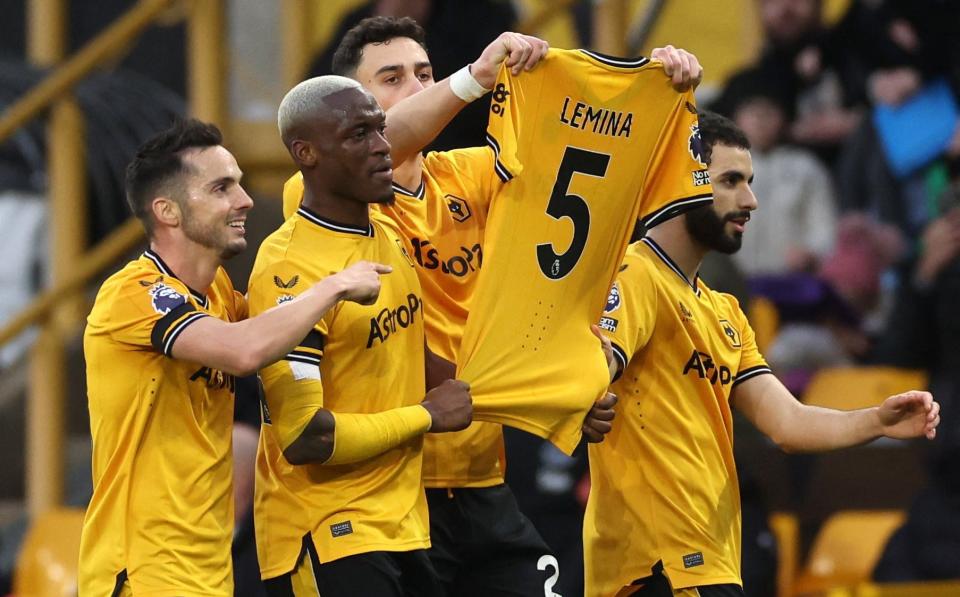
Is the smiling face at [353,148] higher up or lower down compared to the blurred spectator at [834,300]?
lower down

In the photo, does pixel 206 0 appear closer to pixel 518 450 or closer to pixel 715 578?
pixel 518 450

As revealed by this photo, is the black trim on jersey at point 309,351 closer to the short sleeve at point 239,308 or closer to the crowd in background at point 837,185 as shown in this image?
the short sleeve at point 239,308

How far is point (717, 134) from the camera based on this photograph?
5039 mm

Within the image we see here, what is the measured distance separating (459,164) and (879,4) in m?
4.01

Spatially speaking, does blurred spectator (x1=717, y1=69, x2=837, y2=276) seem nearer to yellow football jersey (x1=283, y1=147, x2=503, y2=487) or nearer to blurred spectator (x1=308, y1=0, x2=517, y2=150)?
blurred spectator (x1=308, y1=0, x2=517, y2=150)

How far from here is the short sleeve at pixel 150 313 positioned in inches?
169

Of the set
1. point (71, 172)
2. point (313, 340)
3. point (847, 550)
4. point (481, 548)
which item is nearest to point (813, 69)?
point (847, 550)

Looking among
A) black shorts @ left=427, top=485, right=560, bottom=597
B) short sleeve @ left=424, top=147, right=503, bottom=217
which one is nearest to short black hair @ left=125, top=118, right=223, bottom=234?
short sleeve @ left=424, top=147, right=503, bottom=217

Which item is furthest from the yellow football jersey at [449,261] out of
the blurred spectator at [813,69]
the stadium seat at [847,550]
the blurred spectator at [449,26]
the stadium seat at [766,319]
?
the blurred spectator at [813,69]

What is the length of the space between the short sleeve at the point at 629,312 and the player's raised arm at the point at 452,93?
63 cm

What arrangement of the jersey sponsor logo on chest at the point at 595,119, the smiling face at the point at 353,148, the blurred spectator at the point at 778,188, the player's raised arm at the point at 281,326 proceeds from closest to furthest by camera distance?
1. the player's raised arm at the point at 281,326
2. the smiling face at the point at 353,148
3. the jersey sponsor logo on chest at the point at 595,119
4. the blurred spectator at the point at 778,188

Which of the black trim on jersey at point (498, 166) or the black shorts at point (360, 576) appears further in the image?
the black trim on jersey at point (498, 166)

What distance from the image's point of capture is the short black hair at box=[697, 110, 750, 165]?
16.5 feet

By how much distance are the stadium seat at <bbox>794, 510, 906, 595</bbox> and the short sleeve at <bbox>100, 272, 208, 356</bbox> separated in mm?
3708
